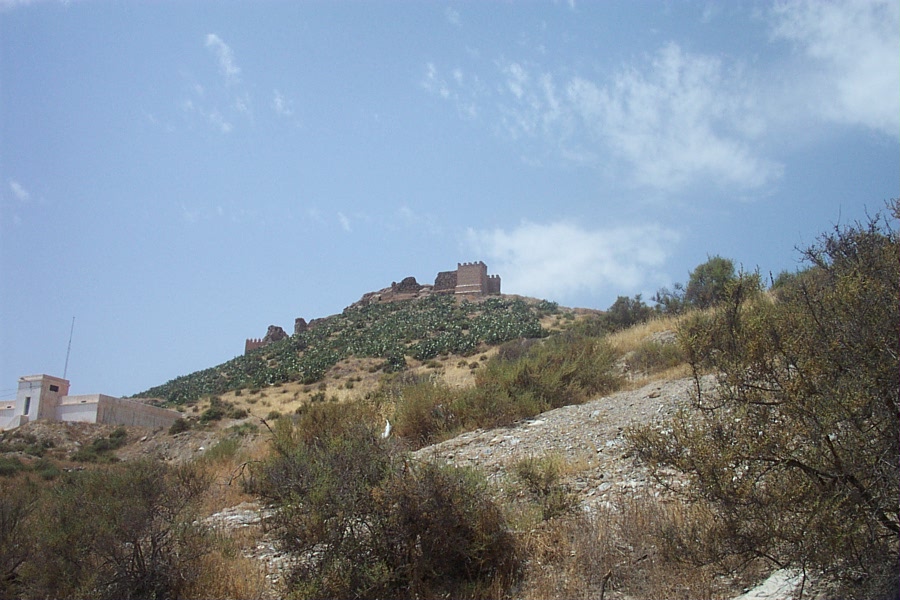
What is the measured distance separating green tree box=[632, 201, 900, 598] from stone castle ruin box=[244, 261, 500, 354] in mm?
64427

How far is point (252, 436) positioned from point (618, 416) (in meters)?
9.99

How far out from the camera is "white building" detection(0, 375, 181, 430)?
29281 millimetres

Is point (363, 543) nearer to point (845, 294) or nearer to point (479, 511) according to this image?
point (479, 511)

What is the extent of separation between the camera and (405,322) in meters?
58.5

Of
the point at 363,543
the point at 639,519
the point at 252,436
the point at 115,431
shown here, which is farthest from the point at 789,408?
the point at 115,431

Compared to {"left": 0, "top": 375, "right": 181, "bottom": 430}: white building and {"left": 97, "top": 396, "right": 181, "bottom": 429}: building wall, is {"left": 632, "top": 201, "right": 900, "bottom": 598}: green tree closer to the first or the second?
{"left": 97, "top": 396, "right": 181, "bottom": 429}: building wall

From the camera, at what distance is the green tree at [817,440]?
394cm

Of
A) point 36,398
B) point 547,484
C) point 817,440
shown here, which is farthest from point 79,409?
point 817,440

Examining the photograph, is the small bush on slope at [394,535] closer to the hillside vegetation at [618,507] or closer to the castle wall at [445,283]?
the hillside vegetation at [618,507]

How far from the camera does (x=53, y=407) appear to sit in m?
30.0

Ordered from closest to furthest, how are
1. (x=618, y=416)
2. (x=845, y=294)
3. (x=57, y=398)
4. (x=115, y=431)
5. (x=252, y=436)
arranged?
(x=845, y=294), (x=618, y=416), (x=252, y=436), (x=115, y=431), (x=57, y=398)

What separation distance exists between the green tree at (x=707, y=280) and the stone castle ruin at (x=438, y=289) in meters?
46.1

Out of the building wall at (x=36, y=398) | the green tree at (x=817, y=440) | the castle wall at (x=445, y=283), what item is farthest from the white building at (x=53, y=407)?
the castle wall at (x=445, y=283)

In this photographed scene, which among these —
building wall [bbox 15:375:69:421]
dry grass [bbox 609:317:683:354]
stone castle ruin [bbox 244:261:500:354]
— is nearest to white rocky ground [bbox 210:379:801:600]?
dry grass [bbox 609:317:683:354]
